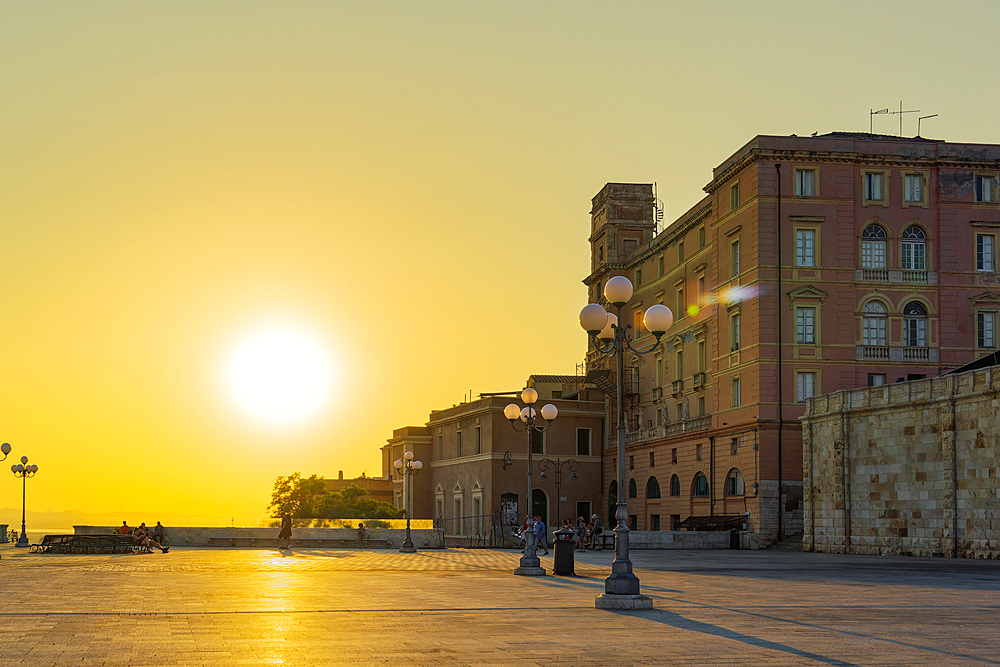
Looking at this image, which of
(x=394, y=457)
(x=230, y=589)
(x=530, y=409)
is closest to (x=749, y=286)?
(x=530, y=409)

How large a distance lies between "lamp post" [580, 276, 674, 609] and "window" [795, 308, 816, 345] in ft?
110

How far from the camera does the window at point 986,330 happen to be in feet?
177

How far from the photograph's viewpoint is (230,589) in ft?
68.2

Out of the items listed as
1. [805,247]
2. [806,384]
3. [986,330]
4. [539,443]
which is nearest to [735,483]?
[806,384]

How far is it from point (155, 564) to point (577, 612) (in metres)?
19.8

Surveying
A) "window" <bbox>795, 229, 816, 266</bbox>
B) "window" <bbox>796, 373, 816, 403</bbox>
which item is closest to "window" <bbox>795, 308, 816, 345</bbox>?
"window" <bbox>796, 373, 816, 403</bbox>

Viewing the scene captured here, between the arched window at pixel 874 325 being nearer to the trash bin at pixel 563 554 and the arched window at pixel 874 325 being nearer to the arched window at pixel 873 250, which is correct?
the arched window at pixel 873 250

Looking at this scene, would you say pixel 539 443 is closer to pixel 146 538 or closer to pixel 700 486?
pixel 700 486

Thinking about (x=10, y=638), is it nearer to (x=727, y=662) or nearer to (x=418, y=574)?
(x=727, y=662)

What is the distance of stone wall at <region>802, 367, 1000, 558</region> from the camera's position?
1416 inches

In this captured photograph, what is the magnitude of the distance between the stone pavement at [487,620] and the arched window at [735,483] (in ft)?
93.8

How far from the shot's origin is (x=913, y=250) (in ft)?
178

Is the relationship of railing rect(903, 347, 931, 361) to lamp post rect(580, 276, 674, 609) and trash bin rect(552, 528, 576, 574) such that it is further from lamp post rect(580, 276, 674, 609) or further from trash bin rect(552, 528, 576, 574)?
lamp post rect(580, 276, 674, 609)

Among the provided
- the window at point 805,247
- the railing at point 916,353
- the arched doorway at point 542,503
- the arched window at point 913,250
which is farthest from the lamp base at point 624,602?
the arched doorway at point 542,503
